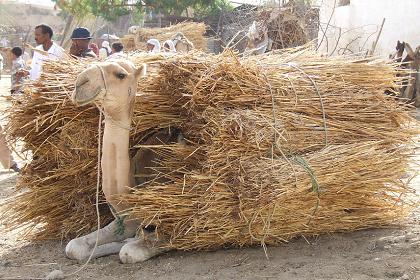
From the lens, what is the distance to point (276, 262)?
12.3ft

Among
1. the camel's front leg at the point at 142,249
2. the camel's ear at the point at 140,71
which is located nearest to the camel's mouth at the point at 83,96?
the camel's ear at the point at 140,71

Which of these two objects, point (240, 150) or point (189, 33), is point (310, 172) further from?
point (189, 33)

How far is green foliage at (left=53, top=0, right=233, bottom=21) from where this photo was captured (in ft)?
77.7

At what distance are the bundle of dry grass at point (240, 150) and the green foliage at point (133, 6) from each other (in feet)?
65.7

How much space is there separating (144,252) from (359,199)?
1438mm

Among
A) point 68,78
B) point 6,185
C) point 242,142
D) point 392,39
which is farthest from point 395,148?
point 392,39

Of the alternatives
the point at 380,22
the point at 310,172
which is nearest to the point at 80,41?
the point at 310,172

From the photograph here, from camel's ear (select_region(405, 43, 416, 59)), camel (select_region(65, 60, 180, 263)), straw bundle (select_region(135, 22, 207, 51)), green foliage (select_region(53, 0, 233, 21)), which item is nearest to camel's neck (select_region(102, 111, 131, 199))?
camel (select_region(65, 60, 180, 263))

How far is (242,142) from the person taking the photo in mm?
3641

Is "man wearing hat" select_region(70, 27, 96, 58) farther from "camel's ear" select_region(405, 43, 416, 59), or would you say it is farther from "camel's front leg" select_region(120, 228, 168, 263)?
"camel's ear" select_region(405, 43, 416, 59)

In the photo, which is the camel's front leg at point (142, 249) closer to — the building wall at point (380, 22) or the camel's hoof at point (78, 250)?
the camel's hoof at point (78, 250)

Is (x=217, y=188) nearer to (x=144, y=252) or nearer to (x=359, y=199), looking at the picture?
(x=144, y=252)

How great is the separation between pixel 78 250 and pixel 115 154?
0.68m

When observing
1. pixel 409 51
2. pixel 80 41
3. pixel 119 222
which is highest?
pixel 80 41
